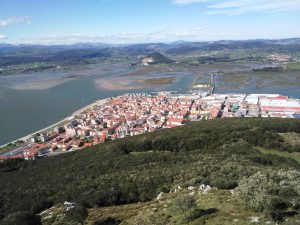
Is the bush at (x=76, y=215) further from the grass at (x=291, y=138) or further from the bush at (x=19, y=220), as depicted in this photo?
the grass at (x=291, y=138)

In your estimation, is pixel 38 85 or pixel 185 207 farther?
pixel 38 85

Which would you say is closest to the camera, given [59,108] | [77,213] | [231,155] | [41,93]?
[77,213]

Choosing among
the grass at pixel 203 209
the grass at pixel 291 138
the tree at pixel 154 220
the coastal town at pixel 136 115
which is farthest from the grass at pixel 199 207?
the coastal town at pixel 136 115

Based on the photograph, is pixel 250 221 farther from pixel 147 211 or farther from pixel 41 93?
pixel 41 93

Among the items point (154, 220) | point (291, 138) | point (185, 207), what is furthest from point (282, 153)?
point (154, 220)

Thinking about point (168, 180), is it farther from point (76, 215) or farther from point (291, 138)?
point (291, 138)

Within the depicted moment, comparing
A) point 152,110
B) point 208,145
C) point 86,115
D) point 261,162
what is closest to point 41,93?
point 86,115

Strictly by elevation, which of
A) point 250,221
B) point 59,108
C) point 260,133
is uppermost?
point 250,221
